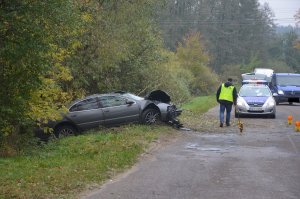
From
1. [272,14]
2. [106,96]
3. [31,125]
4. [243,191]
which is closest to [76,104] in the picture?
[106,96]

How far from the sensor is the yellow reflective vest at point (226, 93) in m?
19.7

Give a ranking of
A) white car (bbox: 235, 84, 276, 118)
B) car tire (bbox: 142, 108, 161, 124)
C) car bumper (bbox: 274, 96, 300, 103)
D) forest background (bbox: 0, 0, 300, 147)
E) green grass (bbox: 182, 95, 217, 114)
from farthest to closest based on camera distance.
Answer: car bumper (bbox: 274, 96, 300, 103)
green grass (bbox: 182, 95, 217, 114)
white car (bbox: 235, 84, 276, 118)
car tire (bbox: 142, 108, 161, 124)
forest background (bbox: 0, 0, 300, 147)

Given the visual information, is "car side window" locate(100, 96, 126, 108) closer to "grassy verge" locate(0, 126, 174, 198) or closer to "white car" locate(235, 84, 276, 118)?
"grassy verge" locate(0, 126, 174, 198)

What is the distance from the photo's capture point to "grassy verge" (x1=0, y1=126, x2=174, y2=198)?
8656 mm

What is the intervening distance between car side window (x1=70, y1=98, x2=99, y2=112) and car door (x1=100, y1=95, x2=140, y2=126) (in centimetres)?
26

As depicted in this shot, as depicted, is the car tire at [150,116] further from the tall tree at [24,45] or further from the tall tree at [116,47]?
the tall tree at [24,45]

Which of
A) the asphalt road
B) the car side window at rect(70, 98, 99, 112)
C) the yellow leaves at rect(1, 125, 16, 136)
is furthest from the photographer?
the car side window at rect(70, 98, 99, 112)

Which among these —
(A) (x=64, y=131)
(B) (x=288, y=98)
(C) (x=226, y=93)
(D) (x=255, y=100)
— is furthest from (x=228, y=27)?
(A) (x=64, y=131)

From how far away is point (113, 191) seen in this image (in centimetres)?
867

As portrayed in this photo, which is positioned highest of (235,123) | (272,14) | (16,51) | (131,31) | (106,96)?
(272,14)

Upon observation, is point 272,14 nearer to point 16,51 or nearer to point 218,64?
point 218,64

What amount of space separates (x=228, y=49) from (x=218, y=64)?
10.6ft

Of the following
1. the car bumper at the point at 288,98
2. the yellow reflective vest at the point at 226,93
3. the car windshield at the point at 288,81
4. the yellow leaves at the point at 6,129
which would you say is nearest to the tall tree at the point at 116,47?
the yellow reflective vest at the point at 226,93

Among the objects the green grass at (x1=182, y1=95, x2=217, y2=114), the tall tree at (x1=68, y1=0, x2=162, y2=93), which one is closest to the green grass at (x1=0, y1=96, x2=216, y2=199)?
the tall tree at (x1=68, y1=0, x2=162, y2=93)
